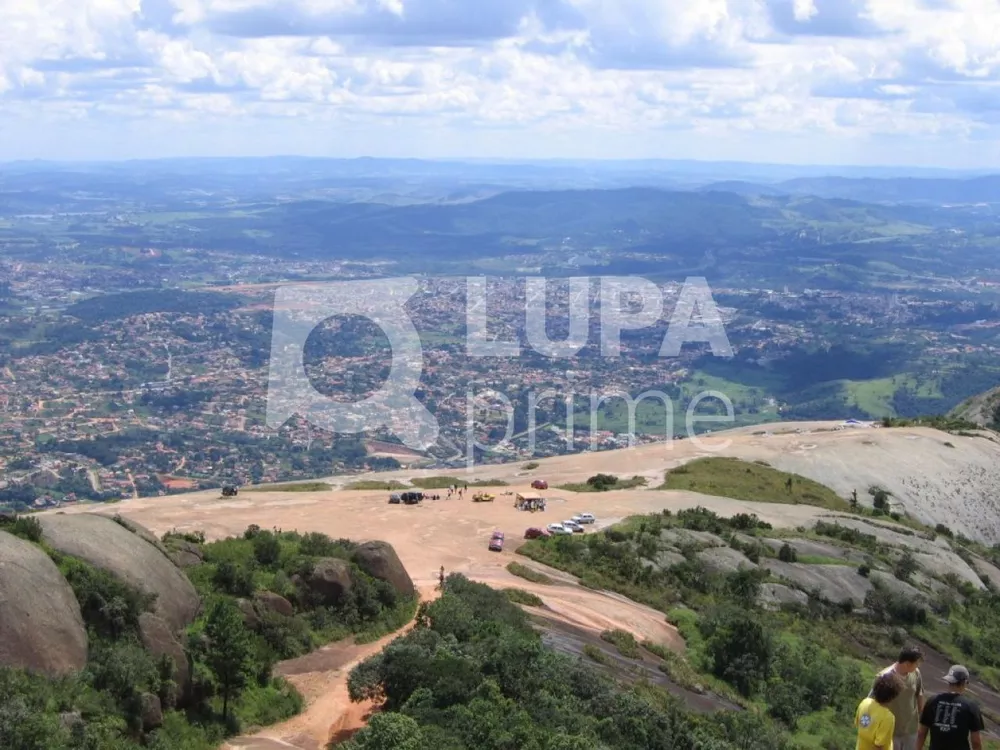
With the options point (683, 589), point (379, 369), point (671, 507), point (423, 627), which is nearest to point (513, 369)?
point (379, 369)

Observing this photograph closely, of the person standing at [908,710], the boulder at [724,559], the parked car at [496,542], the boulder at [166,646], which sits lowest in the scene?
the boulder at [724,559]

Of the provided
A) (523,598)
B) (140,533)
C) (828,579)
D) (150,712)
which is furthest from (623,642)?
(828,579)

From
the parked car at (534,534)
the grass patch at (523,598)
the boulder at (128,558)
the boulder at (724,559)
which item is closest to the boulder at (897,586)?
the boulder at (724,559)

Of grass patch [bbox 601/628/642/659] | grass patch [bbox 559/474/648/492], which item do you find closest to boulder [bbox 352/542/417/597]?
grass patch [bbox 601/628/642/659]

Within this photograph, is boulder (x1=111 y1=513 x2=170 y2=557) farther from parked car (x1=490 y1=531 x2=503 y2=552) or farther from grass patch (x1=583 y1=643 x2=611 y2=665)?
parked car (x1=490 y1=531 x2=503 y2=552)

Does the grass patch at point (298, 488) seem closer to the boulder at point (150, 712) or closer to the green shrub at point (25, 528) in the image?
the green shrub at point (25, 528)

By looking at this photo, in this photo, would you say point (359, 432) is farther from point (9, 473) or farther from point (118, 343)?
point (118, 343)

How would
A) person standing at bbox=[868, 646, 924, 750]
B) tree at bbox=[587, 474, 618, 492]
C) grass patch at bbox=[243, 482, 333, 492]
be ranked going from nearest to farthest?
person standing at bbox=[868, 646, 924, 750] → grass patch at bbox=[243, 482, 333, 492] → tree at bbox=[587, 474, 618, 492]
